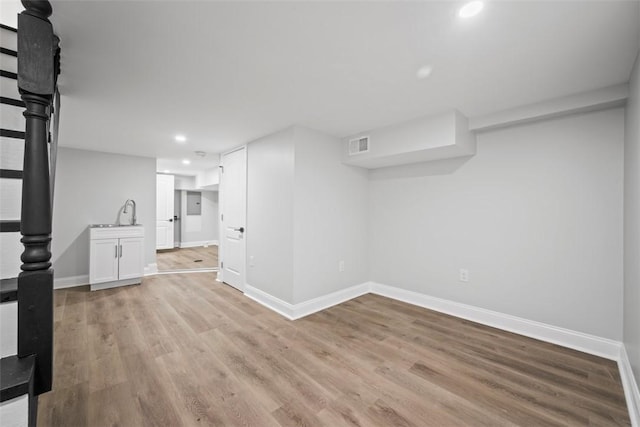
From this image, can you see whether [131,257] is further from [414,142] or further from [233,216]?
[414,142]

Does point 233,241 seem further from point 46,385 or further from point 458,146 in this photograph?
point 458,146

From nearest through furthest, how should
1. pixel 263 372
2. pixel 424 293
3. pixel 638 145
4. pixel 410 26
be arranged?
pixel 410 26 < pixel 638 145 < pixel 263 372 < pixel 424 293

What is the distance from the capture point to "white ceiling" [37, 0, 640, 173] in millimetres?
1396

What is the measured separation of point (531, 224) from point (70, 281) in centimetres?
658

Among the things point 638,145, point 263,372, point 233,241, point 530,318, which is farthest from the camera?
point 233,241

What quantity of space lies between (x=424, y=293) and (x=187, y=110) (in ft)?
11.9

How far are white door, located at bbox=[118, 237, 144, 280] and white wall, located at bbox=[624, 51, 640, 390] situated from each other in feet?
19.0

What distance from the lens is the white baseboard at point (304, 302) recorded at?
3082 mm

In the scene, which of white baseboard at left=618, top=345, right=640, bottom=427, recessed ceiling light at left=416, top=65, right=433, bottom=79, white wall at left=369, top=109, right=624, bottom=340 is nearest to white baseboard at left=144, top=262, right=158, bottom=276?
white wall at left=369, top=109, right=624, bottom=340

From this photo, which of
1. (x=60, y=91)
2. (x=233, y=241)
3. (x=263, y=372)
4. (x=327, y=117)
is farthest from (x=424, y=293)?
(x=60, y=91)

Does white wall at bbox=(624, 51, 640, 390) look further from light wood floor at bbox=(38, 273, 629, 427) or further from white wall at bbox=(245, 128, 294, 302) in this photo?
white wall at bbox=(245, 128, 294, 302)

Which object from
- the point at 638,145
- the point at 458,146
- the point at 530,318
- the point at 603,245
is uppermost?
the point at 458,146

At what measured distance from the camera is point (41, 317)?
1115 mm

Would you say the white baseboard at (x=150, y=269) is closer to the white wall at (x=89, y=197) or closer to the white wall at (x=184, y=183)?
the white wall at (x=89, y=197)
